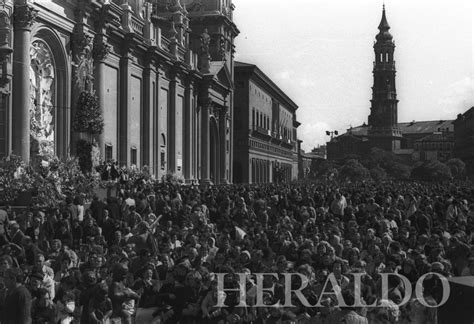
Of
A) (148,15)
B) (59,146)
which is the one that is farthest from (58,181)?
(148,15)

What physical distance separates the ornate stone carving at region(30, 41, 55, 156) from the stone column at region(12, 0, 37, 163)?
1.49 metres

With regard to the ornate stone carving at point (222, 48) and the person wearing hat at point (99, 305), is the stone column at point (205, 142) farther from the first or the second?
the person wearing hat at point (99, 305)

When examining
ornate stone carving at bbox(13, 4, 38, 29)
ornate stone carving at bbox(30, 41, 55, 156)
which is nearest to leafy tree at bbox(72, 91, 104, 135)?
ornate stone carving at bbox(30, 41, 55, 156)

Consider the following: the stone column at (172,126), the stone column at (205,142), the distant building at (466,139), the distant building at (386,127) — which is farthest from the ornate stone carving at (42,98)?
the distant building at (386,127)

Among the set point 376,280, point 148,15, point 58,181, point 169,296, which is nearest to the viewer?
point 169,296

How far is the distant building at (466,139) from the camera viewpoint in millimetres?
123188

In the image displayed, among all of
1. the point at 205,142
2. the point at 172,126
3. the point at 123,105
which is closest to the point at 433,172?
the point at 205,142

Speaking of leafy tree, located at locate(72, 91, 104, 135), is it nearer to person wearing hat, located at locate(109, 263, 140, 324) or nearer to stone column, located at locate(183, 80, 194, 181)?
stone column, located at locate(183, 80, 194, 181)

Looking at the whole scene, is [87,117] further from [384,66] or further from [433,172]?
[384,66]

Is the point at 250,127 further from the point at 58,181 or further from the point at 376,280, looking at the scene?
the point at 376,280

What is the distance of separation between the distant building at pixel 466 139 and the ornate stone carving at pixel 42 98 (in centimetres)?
9901

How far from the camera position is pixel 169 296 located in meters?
9.93

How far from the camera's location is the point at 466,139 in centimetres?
13250

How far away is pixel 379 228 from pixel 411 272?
574 centimetres
